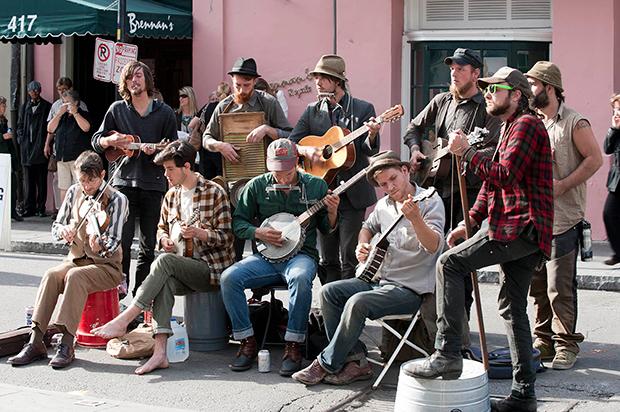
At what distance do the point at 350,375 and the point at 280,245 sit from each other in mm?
1104

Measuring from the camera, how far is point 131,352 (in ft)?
25.8

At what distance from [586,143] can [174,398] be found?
122 inches

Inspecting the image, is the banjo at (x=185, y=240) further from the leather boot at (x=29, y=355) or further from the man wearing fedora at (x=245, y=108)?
the leather boot at (x=29, y=355)

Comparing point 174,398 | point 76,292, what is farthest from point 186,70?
point 174,398

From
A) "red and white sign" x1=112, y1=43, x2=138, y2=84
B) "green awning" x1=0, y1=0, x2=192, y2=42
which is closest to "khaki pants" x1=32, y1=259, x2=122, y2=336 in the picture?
"red and white sign" x1=112, y1=43, x2=138, y2=84

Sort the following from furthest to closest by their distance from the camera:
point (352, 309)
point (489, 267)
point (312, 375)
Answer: point (489, 267) < point (312, 375) < point (352, 309)

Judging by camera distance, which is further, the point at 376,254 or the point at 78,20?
the point at 78,20

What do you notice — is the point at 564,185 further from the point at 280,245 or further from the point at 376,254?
the point at 280,245

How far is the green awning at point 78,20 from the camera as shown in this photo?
14.0 metres

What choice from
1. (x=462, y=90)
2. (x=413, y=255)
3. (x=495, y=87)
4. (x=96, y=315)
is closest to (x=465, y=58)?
(x=462, y=90)

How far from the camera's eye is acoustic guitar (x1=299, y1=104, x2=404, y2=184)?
27.2 feet

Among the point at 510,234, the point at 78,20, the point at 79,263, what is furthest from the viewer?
the point at 78,20

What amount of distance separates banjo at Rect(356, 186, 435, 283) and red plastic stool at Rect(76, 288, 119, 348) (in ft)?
6.69

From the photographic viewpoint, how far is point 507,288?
6402 mm
